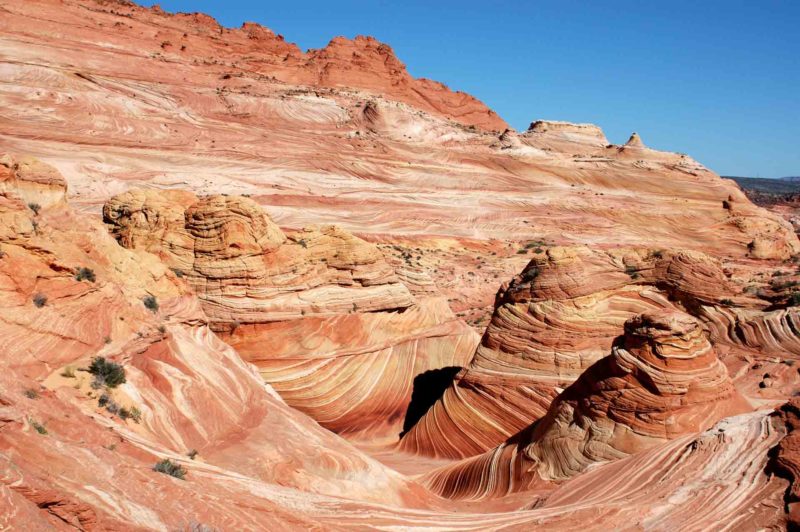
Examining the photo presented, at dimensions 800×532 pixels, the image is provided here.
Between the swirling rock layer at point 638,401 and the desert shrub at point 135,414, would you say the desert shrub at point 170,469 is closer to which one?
the desert shrub at point 135,414

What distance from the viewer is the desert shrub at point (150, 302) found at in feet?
34.1

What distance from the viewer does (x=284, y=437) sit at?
362 inches

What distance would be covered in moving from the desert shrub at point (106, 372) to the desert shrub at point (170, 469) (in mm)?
2343

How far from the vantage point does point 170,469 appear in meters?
5.71

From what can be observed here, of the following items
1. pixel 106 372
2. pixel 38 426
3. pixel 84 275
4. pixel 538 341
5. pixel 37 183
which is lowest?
pixel 38 426

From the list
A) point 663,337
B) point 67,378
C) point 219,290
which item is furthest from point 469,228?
point 67,378

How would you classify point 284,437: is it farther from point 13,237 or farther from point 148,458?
point 13,237

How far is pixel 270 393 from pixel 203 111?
34303 mm

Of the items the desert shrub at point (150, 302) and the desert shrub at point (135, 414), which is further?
the desert shrub at point (150, 302)

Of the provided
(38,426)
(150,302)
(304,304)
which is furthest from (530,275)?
(38,426)

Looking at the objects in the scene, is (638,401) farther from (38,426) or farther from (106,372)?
(38,426)

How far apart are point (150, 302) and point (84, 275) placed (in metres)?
1.57

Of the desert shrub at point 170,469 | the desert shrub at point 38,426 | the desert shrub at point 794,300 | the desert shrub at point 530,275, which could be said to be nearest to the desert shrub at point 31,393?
the desert shrub at point 38,426

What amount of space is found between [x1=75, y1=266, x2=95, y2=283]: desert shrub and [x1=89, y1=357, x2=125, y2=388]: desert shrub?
1401 millimetres
